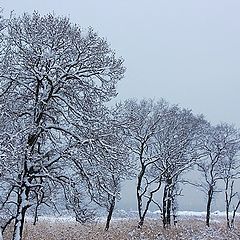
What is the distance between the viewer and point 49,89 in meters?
17.4

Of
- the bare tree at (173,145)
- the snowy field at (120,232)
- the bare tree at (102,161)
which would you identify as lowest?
the snowy field at (120,232)

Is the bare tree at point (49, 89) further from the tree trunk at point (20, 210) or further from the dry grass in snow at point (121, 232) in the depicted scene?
the dry grass in snow at point (121, 232)

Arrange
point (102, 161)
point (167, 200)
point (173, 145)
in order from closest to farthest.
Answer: point (102, 161), point (173, 145), point (167, 200)

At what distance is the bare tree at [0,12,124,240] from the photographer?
53.6ft

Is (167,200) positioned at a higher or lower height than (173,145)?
lower

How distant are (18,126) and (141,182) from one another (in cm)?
1400

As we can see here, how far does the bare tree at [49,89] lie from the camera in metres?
16.3

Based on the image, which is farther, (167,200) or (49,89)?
(167,200)

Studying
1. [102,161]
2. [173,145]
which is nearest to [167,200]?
[173,145]

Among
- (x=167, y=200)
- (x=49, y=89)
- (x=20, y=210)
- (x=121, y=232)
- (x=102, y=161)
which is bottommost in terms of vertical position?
(x=121, y=232)

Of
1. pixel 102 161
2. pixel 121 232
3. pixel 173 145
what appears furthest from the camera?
pixel 173 145

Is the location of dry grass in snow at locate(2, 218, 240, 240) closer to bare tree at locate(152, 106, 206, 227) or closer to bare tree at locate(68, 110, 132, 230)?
bare tree at locate(152, 106, 206, 227)

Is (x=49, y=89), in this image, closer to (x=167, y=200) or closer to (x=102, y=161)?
(x=102, y=161)

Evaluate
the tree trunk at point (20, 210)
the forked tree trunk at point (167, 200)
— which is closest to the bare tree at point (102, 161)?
the tree trunk at point (20, 210)
